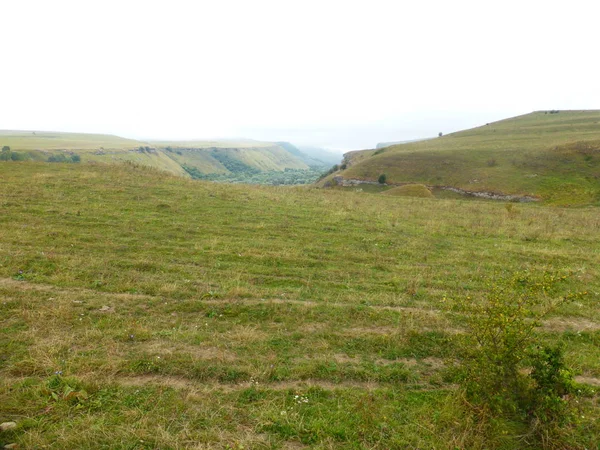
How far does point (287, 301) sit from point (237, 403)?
12.8 ft

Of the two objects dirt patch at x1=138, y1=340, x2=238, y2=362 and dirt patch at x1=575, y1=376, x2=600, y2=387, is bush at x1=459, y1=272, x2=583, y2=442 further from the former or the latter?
dirt patch at x1=138, y1=340, x2=238, y2=362

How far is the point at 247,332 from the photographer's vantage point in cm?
758

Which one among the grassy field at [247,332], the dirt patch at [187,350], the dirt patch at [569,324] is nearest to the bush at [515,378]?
the grassy field at [247,332]

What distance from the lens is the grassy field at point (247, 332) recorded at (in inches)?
199

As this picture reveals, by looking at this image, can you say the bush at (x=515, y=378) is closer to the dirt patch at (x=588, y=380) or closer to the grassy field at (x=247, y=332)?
the grassy field at (x=247, y=332)

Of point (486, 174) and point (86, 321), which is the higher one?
point (486, 174)

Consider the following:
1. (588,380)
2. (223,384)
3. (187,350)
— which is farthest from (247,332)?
(588,380)

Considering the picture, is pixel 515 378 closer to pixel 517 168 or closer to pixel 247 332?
pixel 247 332

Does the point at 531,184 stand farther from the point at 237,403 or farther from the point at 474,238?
the point at 237,403

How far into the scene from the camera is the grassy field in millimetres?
5059

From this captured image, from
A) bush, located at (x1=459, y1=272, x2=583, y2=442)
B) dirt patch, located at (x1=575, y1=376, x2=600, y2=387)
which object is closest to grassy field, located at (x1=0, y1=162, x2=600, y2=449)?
dirt patch, located at (x1=575, y1=376, x2=600, y2=387)

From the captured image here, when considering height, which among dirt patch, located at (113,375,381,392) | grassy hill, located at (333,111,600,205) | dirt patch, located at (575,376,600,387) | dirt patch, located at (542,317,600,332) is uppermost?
grassy hill, located at (333,111,600,205)

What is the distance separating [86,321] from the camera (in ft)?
25.1

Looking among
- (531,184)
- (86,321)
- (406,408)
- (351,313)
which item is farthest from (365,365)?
(531,184)
